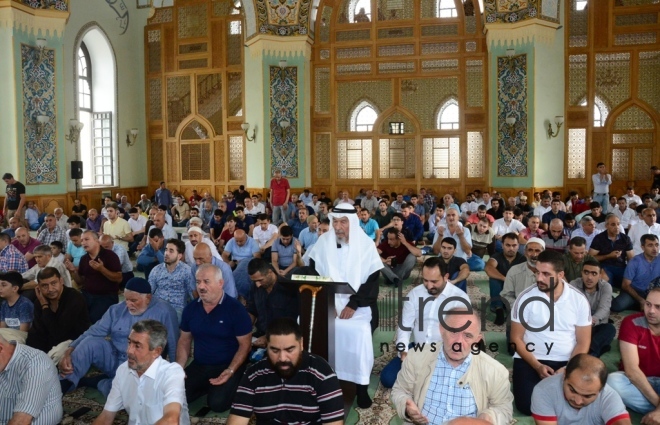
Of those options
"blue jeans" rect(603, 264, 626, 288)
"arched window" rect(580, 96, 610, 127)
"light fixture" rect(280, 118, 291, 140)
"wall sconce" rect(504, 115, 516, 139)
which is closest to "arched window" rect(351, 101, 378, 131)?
"light fixture" rect(280, 118, 291, 140)

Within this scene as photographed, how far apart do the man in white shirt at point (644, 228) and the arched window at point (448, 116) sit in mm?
7398

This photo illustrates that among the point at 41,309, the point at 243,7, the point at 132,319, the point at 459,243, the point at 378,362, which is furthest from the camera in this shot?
the point at 243,7

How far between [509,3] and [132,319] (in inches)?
443

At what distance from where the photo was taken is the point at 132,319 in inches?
149

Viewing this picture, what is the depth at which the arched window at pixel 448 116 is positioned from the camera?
13.9 m

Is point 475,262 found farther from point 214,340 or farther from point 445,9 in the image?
point 445,9

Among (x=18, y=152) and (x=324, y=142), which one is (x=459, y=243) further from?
(x=18, y=152)

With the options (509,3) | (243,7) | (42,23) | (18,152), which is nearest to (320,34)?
(243,7)

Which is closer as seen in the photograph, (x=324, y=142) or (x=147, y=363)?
(x=147, y=363)

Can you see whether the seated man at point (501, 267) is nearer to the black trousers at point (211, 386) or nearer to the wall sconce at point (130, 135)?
the black trousers at point (211, 386)

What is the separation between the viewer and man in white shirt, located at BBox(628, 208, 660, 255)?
659 cm

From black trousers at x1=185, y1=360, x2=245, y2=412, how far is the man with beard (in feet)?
5.92

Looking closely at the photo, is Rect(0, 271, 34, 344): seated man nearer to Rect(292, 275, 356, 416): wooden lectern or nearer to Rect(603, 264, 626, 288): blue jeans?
Rect(292, 275, 356, 416): wooden lectern

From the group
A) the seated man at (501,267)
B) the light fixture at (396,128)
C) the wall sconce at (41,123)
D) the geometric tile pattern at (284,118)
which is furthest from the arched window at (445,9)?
the seated man at (501,267)
